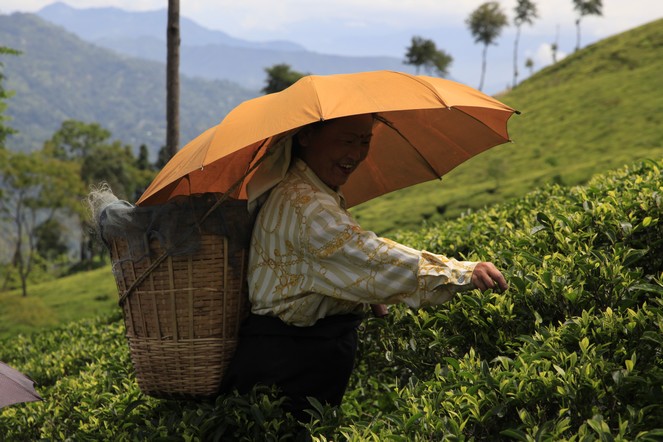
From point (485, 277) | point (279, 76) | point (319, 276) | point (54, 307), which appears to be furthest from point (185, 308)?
point (279, 76)

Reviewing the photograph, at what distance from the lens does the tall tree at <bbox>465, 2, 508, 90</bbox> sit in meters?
75.3

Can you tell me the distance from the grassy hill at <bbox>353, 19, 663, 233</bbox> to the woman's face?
15.5 meters

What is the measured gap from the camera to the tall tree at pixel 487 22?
75312 millimetres

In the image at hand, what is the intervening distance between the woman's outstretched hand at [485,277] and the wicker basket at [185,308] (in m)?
1.22

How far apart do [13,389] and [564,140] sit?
28566mm

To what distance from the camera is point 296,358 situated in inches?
138

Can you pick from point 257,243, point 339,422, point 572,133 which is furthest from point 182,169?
point 572,133

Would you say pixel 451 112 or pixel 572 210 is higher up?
pixel 451 112

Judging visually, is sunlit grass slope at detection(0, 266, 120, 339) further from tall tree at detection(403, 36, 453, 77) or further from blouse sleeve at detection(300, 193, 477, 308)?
tall tree at detection(403, 36, 453, 77)

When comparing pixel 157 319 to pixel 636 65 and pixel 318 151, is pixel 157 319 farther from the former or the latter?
pixel 636 65

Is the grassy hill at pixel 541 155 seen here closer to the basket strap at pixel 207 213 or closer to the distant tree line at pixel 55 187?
the distant tree line at pixel 55 187

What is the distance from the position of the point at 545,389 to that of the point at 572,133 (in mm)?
29261

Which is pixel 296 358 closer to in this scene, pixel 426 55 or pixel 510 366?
pixel 510 366

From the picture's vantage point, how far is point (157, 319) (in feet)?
11.6
